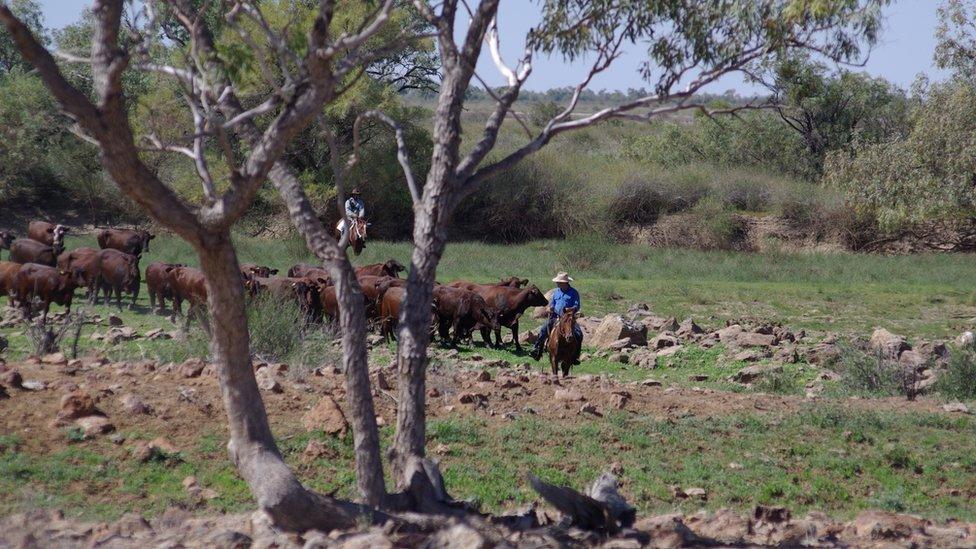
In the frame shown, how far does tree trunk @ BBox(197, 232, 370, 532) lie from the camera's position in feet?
21.0

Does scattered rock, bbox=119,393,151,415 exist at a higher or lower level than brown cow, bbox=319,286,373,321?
lower

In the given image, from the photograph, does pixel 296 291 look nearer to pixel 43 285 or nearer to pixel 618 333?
pixel 43 285

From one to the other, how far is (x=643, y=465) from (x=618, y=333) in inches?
364

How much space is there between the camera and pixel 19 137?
40.0m

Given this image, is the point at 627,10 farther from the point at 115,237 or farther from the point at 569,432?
the point at 115,237

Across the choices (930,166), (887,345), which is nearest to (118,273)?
(887,345)

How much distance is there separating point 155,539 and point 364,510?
4.42ft

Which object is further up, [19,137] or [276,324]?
[19,137]

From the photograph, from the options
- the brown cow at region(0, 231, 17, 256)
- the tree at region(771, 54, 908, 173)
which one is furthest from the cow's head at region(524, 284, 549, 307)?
the tree at region(771, 54, 908, 173)

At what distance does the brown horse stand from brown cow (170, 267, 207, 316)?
274 inches

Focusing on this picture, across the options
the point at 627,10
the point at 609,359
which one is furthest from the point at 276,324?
the point at 627,10

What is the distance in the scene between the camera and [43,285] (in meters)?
20.4

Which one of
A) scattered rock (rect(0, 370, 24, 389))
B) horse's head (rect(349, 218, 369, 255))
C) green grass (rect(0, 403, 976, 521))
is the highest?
horse's head (rect(349, 218, 369, 255))

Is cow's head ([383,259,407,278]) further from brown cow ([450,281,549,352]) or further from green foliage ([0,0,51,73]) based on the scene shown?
green foliage ([0,0,51,73])
